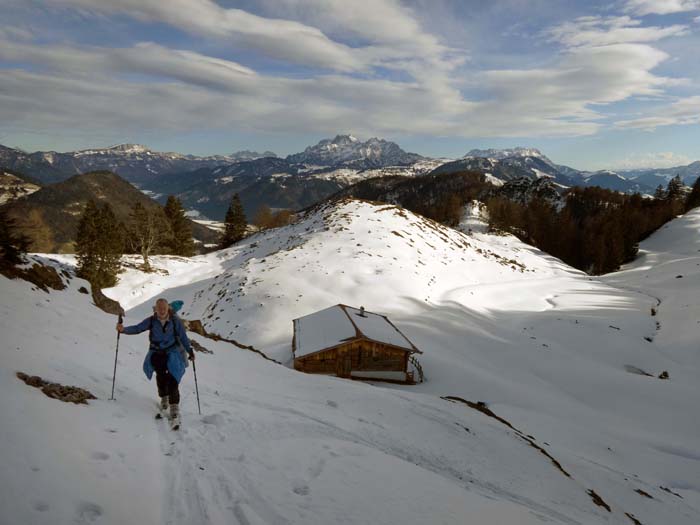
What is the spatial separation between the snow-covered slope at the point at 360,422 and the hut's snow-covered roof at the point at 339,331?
233cm

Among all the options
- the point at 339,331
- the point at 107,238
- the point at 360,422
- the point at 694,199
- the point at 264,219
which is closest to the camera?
the point at 360,422

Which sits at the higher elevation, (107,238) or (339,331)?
(107,238)

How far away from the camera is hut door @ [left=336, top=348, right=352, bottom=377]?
72.9 ft

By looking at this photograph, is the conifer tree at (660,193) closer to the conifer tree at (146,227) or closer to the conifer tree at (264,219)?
the conifer tree at (264,219)

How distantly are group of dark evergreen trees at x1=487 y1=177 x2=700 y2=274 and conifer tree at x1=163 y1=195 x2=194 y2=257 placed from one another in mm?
68960

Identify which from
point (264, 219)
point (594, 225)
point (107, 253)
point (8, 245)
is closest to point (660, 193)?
point (594, 225)

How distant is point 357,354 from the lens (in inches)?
883

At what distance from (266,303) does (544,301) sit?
30.3 m

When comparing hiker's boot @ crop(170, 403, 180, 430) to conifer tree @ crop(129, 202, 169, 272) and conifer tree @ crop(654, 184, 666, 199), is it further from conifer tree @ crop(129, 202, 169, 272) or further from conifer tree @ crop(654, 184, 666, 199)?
conifer tree @ crop(654, 184, 666, 199)

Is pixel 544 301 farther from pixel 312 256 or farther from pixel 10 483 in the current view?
pixel 10 483

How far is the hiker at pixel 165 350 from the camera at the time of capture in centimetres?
747

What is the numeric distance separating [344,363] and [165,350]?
52.0ft

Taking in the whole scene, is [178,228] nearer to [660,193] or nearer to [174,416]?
[174,416]

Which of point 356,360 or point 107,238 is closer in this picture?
point 356,360
